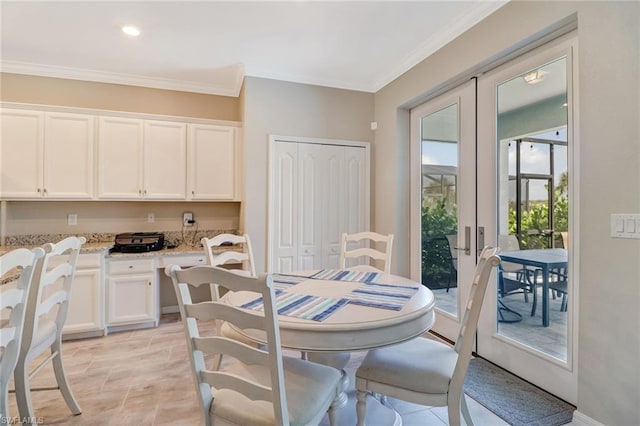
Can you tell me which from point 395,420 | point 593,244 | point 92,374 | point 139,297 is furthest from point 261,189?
point 593,244

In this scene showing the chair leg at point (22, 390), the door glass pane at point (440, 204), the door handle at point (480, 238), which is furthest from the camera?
the door glass pane at point (440, 204)

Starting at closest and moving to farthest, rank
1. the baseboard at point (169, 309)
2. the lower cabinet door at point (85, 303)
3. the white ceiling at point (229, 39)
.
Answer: the white ceiling at point (229, 39)
the lower cabinet door at point (85, 303)
the baseboard at point (169, 309)

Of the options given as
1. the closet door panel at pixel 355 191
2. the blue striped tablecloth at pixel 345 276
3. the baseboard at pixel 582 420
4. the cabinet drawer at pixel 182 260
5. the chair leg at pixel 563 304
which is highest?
the closet door panel at pixel 355 191

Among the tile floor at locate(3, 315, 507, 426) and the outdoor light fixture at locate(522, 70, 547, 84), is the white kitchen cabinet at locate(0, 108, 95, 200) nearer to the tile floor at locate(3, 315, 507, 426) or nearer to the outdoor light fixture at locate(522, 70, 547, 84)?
the tile floor at locate(3, 315, 507, 426)

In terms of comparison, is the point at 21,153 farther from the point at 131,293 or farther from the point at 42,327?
the point at 42,327

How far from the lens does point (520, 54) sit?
7.31 feet

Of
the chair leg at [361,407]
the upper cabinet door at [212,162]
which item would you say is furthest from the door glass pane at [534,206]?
the upper cabinet door at [212,162]

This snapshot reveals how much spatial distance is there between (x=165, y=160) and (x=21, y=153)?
1.26 m

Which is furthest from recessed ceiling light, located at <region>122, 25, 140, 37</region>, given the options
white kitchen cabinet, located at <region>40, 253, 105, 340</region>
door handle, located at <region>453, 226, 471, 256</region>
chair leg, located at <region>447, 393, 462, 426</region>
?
chair leg, located at <region>447, 393, 462, 426</region>

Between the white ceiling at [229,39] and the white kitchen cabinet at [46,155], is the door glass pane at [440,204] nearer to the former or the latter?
the white ceiling at [229,39]

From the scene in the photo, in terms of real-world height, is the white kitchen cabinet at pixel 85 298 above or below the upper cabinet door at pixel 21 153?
below

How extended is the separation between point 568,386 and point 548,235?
929mm

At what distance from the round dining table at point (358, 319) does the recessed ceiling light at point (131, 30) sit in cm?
246

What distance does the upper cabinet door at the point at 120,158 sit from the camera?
3324 mm
